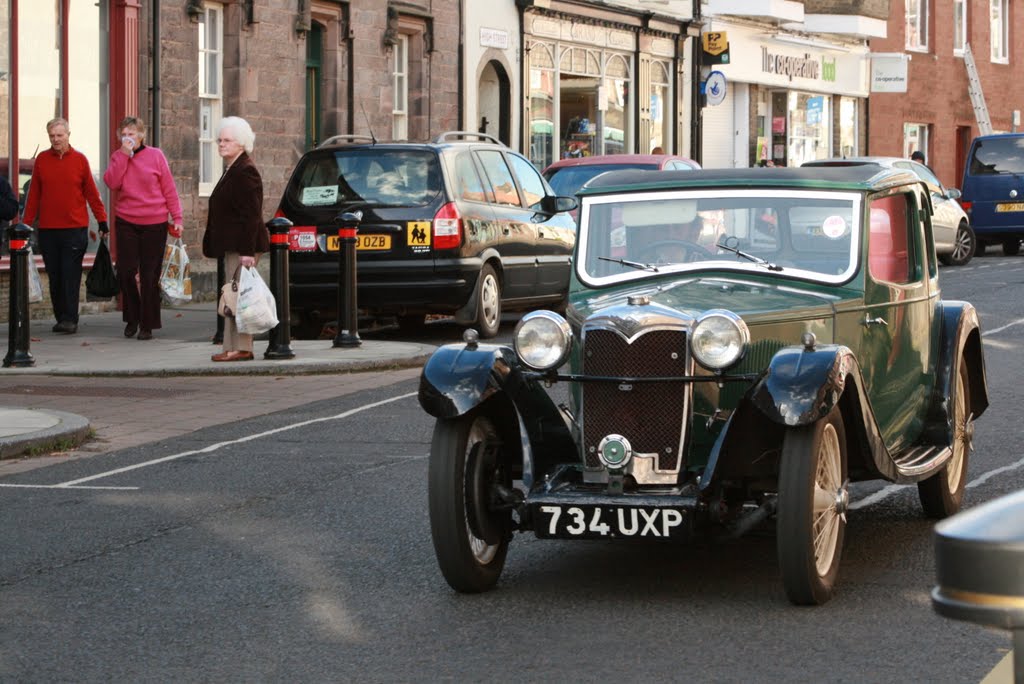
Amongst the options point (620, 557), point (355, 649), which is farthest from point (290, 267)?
point (355, 649)

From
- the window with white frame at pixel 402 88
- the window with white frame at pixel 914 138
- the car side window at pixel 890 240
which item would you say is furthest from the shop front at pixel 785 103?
the car side window at pixel 890 240

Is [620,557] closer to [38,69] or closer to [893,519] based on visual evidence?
[893,519]

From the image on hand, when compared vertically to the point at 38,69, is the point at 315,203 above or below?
below

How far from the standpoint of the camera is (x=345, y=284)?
15.3 metres

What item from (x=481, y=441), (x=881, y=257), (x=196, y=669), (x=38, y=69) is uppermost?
(x=38, y=69)

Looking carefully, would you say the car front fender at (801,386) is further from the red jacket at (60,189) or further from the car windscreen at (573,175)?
the car windscreen at (573,175)

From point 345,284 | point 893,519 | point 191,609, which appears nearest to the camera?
point 191,609

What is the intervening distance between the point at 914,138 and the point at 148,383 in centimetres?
3997

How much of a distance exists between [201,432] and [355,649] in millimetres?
5448

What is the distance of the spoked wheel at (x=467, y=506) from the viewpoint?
6.19 m

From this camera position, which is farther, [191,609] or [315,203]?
[315,203]

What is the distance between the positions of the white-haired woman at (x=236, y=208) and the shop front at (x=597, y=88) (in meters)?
18.2

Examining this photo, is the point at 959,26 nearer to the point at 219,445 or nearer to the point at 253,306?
the point at 253,306

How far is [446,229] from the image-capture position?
53.4ft
